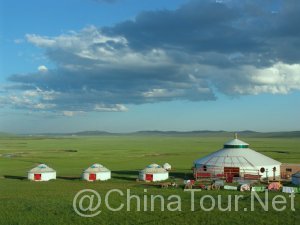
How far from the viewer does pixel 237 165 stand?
161ft

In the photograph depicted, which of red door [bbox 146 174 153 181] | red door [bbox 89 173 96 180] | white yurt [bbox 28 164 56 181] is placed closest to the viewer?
red door [bbox 146 174 153 181]

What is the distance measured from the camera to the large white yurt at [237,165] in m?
48.8

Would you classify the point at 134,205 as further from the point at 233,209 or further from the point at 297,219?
the point at 297,219

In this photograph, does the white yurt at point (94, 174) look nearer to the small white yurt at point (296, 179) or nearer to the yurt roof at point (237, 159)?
the yurt roof at point (237, 159)

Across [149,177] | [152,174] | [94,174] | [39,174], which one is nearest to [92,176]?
[94,174]

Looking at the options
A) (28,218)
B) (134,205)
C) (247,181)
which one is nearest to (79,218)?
(28,218)

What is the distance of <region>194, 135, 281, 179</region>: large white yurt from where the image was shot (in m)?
48.8

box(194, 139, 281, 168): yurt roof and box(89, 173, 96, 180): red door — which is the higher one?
box(194, 139, 281, 168): yurt roof

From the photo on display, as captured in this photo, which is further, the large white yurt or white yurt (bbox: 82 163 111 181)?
white yurt (bbox: 82 163 111 181)

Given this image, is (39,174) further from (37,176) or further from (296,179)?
(296,179)

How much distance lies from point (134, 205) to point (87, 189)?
10875 mm

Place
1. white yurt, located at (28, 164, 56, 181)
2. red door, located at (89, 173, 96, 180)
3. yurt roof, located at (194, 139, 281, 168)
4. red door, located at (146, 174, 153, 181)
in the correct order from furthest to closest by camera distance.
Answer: white yurt, located at (28, 164, 56, 181), red door, located at (89, 173, 96, 180), red door, located at (146, 174, 153, 181), yurt roof, located at (194, 139, 281, 168)

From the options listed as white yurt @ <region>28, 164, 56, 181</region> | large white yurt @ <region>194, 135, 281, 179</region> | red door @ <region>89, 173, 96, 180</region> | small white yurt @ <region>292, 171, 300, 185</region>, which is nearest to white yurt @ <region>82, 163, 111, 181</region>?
red door @ <region>89, 173, 96, 180</region>

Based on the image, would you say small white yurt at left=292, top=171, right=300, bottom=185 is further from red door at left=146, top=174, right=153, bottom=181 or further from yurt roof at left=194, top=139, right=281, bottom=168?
red door at left=146, top=174, right=153, bottom=181
